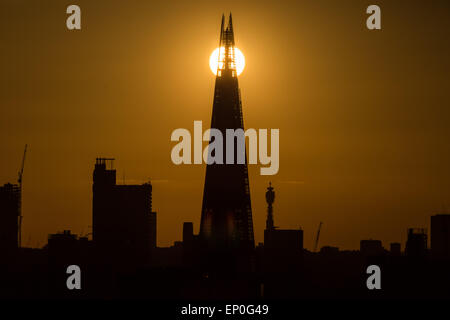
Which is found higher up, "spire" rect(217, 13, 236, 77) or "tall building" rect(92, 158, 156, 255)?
"spire" rect(217, 13, 236, 77)

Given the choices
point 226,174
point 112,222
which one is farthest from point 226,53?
point 112,222

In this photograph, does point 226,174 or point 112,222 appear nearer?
point 226,174

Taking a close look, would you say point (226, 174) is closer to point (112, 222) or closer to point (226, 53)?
point (226, 53)

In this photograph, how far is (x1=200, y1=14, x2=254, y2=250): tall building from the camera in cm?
14509

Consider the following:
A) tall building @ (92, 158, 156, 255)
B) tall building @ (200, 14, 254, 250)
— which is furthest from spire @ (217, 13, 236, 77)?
tall building @ (92, 158, 156, 255)

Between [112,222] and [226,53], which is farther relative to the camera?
[112,222]

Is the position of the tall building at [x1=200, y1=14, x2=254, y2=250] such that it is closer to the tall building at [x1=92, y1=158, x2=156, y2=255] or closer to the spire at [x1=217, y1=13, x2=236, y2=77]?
the spire at [x1=217, y1=13, x2=236, y2=77]

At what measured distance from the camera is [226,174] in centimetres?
14562

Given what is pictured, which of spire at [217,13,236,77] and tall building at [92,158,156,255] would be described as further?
tall building at [92,158,156,255]

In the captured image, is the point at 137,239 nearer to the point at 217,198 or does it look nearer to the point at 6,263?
the point at 6,263

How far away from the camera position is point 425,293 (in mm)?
184000

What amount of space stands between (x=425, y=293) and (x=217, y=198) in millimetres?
52319

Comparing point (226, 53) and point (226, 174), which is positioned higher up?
point (226, 53)

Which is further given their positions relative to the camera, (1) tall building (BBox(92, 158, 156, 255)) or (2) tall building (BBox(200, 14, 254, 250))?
(1) tall building (BBox(92, 158, 156, 255))
